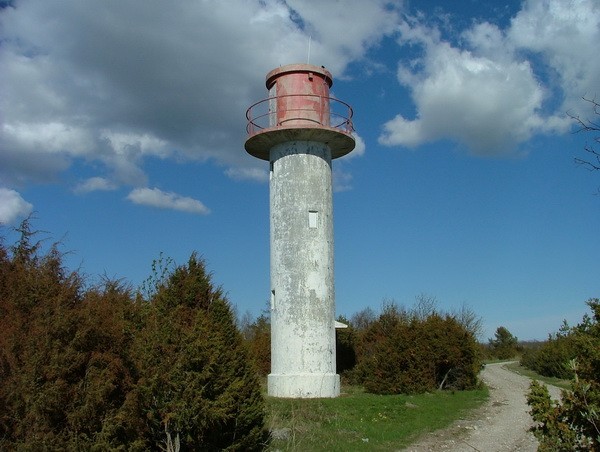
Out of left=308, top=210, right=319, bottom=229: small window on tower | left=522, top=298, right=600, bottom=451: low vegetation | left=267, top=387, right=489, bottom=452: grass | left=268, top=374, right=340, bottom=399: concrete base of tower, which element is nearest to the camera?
left=522, top=298, right=600, bottom=451: low vegetation

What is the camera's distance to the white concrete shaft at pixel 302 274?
20516 mm

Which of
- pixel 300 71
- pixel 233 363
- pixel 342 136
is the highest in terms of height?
pixel 300 71

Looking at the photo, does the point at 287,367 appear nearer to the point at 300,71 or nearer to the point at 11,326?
the point at 300,71

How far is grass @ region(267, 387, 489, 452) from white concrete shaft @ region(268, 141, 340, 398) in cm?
144

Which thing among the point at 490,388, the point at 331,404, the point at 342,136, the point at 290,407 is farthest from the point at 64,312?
the point at 490,388

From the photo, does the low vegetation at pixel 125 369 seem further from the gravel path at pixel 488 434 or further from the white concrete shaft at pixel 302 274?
the white concrete shaft at pixel 302 274

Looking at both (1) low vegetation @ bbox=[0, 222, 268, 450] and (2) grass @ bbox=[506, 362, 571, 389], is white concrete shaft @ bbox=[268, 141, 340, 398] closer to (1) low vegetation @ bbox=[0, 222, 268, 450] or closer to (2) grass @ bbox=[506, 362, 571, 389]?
(2) grass @ bbox=[506, 362, 571, 389]

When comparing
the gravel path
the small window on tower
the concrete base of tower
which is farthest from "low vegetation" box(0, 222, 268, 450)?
the small window on tower

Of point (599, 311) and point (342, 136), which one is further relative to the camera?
point (342, 136)

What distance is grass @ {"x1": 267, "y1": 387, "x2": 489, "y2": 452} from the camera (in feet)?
44.8

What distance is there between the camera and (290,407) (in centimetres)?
1706

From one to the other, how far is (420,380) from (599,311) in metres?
17.6

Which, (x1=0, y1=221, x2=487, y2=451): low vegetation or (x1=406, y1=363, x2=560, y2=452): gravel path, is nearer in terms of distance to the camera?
(x1=0, y1=221, x2=487, y2=451): low vegetation

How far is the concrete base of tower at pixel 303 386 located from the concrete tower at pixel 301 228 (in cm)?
3
